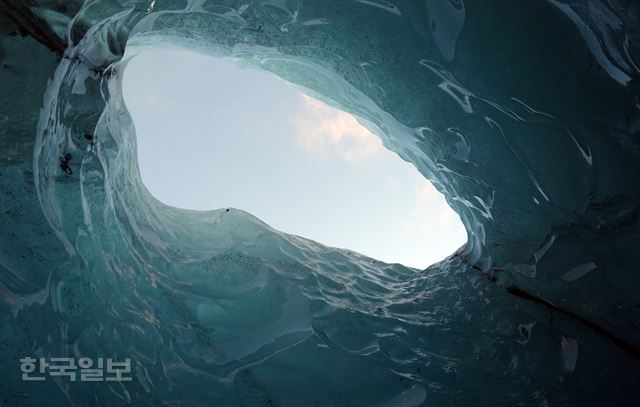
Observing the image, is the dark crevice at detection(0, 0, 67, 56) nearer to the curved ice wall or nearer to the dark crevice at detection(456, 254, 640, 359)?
the curved ice wall

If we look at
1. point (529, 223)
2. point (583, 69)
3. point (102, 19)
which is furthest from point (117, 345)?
point (583, 69)

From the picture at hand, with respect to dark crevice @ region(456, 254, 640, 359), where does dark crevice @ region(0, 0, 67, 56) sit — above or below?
above

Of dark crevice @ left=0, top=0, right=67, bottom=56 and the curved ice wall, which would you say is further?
the curved ice wall

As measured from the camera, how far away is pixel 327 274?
399cm

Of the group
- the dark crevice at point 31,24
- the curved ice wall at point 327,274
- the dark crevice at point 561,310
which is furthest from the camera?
the dark crevice at point 561,310

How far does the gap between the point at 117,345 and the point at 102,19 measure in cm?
183

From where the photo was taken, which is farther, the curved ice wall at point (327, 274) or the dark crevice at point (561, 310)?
the dark crevice at point (561, 310)

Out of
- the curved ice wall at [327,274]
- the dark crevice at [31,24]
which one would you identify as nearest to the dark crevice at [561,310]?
the curved ice wall at [327,274]

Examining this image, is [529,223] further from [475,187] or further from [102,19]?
[102,19]

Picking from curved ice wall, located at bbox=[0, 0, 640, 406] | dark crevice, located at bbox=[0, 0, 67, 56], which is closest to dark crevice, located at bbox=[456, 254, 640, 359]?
curved ice wall, located at bbox=[0, 0, 640, 406]

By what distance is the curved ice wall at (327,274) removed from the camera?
240cm

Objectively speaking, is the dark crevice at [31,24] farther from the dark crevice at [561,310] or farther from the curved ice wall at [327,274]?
the dark crevice at [561,310]

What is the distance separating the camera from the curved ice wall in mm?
2404

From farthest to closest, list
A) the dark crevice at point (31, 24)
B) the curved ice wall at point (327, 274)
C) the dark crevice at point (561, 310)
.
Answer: the dark crevice at point (561, 310) < the curved ice wall at point (327, 274) < the dark crevice at point (31, 24)
